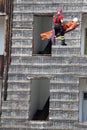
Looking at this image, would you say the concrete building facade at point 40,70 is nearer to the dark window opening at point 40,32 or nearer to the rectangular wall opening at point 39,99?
the rectangular wall opening at point 39,99

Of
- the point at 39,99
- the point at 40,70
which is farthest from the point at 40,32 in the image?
the point at 39,99

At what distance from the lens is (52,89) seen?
23641 mm

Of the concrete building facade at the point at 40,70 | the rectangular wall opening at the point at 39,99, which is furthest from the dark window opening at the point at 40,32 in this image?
the rectangular wall opening at the point at 39,99

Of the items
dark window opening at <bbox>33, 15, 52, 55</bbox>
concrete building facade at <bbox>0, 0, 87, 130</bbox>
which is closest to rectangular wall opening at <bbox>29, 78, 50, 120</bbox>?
concrete building facade at <bbox>0, 0, 87, 130</bbox>

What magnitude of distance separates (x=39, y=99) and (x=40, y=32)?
3586mm

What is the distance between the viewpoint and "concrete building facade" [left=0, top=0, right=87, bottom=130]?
925 inches

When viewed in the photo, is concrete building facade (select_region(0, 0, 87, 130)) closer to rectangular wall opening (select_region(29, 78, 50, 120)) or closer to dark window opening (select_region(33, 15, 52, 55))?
rectangular wall opening (select_region(29, 78, 50, 120))

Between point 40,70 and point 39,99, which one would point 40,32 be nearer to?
point 40,70

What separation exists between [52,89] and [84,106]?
221 centimetres

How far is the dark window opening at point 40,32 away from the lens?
2493 centimetres

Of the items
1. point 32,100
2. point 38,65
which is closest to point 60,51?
point 38,65

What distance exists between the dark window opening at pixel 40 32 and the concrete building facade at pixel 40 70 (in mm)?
830

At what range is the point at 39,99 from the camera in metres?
26.2

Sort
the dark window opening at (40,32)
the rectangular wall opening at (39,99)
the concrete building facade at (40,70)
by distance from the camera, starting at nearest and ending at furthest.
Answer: the concrete building facade at (40,70), the rectangular wall opening at (39,99), the dark window opening at (40,32)
